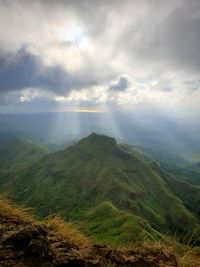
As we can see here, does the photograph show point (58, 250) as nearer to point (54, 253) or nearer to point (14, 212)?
point (54, 253)

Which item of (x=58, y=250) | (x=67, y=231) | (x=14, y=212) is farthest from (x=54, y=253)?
(x=14, y=212)

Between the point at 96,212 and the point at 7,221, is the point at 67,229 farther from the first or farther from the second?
the point at 96,212

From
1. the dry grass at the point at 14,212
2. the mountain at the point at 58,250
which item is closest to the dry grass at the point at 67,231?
the mountain at the point at 58,250

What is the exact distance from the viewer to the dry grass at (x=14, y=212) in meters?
9.67

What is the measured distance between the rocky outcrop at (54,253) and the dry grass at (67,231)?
1.42ft

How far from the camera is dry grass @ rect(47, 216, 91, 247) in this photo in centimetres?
941

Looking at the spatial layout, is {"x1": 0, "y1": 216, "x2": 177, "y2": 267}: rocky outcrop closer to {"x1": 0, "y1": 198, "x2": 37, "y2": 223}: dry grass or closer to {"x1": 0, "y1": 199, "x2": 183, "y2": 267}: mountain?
{"x1": 0, "y1": 199, "x2": 183, "y2": 267}: mountain

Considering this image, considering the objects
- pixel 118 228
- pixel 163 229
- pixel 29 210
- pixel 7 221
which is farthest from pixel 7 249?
pixel 163 229

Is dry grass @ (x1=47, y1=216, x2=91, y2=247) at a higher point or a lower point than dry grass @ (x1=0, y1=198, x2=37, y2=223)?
lower

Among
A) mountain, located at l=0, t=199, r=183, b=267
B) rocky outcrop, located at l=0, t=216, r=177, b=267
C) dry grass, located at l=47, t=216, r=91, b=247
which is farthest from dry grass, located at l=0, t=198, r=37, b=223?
dry grass, located at l=47, t=216, r=91, b=247

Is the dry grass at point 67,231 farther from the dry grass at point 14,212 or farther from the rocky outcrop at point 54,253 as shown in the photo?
the dry grass at point 14,212

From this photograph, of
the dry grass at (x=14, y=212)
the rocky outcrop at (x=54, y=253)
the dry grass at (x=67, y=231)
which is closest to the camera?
the rocky outcrop at (x=54, y=253)

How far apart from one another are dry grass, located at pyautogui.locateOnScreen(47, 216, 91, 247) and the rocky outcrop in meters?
0.43

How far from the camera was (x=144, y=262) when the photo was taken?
26.9ft
